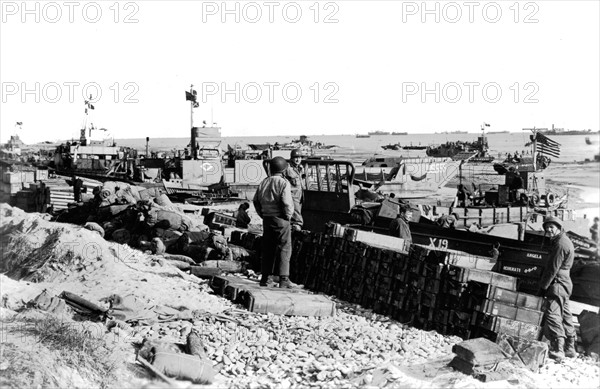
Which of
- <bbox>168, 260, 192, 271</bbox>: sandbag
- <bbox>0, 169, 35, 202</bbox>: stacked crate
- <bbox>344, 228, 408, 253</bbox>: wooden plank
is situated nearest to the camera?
<bbox>344, 228, 408, 253</bbox>: wooden plank

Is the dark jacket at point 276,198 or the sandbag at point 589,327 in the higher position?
the dark jacket at point 276,198

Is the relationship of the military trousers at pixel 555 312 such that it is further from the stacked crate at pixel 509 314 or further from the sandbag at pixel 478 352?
the sandbag at pixel 478 352

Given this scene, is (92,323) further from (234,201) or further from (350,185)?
(234,201)

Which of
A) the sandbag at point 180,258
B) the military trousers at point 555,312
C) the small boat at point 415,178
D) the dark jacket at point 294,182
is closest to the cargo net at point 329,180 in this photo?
the dark jacket at point 294,182

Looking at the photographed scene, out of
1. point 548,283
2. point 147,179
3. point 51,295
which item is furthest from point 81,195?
point 548,283

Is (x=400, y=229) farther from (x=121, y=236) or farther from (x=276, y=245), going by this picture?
(x=121, y=236)

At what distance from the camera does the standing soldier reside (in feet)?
29.8

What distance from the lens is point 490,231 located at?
15.5 m

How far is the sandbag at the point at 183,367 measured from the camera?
20.0ft

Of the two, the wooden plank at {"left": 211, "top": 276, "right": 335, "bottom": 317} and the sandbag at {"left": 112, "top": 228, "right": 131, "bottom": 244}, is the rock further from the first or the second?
the sandbag at {"left": 112, "top": 228, "right": 131, "bottom": 244}

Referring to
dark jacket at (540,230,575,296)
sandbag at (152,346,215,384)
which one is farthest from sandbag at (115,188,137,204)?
dark jacket at (540,230,575,296)

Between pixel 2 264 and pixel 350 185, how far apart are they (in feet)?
22.9

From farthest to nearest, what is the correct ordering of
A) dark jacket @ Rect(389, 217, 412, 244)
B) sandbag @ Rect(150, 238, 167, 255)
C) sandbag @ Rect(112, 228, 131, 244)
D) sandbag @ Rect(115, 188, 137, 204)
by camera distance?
sandbag @ Rect(115, 188, 137, 204) < sandbag @ Rect(112, 228, 131, 244) < sandbag @ Rect(150, 238, 167, 255) < dark jacket @ Rect(389, 217, 412, 244)

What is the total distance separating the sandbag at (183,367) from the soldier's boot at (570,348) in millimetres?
4651
